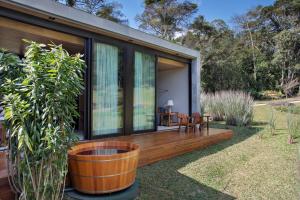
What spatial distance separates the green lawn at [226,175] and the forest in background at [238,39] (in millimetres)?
14422

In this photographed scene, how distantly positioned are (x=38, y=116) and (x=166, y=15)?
22605 mm

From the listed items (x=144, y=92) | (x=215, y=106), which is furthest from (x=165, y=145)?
(x=215, y=106)

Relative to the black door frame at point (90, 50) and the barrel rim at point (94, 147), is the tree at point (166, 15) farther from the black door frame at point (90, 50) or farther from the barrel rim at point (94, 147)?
the barrel rim at point (94, 147)

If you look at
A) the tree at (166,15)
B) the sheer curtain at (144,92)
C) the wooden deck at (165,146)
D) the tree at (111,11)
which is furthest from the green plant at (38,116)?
the tree at (166,15)

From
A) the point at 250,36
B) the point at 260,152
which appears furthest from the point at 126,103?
the point at 250,36

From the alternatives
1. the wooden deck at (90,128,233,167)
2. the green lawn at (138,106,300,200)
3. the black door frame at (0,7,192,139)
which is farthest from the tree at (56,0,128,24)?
the green lawn at (138,106,300,200)

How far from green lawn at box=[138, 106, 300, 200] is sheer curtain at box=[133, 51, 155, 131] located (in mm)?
1640

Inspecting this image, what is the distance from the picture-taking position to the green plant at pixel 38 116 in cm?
219

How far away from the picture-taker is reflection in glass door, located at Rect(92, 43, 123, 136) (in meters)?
5.17

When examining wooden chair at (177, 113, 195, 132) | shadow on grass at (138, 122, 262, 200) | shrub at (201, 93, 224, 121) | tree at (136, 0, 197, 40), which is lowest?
shadow on grass at (138, 122, 262, 200)

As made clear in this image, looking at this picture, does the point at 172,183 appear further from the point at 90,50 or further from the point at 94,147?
the point at 90,50

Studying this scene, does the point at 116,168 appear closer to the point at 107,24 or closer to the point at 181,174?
the point at 181,174

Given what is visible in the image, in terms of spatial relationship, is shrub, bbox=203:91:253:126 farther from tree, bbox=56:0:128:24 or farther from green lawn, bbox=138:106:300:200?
tree, bbox=56:0:128:24

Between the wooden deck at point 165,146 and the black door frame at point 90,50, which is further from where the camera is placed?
the wooden deck at point 165,146
